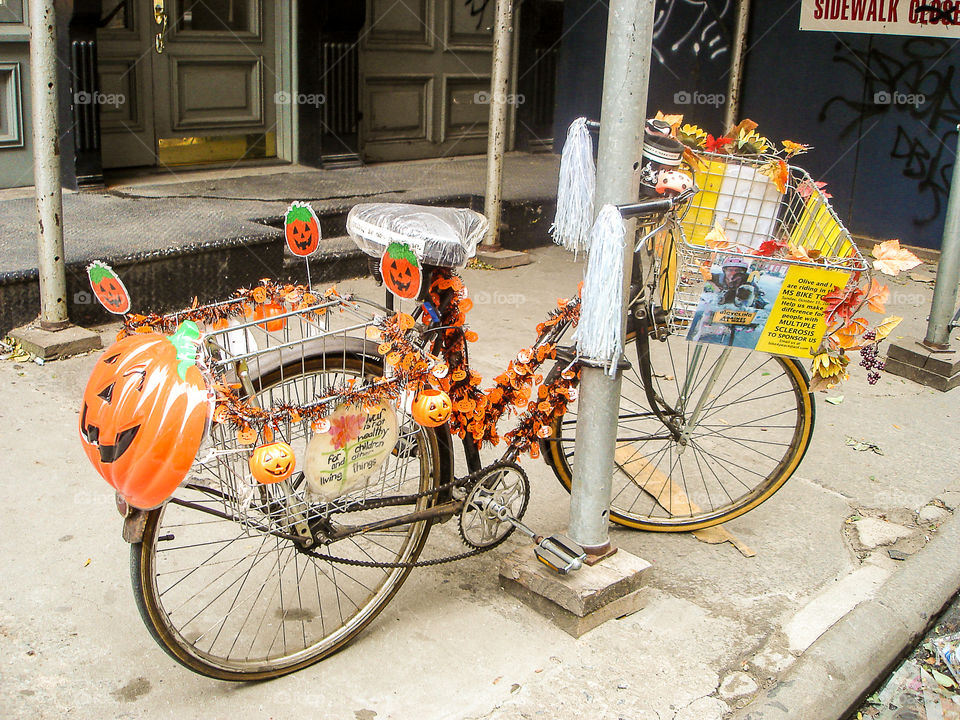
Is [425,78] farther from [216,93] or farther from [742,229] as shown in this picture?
[742,229]

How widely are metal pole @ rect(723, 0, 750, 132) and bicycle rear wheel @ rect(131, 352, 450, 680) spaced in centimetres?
621

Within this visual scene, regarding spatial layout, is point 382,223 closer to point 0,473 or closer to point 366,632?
point 366,632

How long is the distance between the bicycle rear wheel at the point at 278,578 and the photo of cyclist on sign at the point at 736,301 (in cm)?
87

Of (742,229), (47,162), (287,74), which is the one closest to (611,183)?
(742,229)

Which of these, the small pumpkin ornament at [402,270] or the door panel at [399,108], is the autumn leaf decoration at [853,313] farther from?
the door panel at [399,108]

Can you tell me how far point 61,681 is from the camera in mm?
2654

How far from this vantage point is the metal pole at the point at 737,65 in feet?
26.8

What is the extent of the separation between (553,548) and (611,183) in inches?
44.0

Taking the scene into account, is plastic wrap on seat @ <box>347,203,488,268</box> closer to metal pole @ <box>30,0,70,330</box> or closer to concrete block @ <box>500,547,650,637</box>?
concrete block @ <box>500,547,650,637</box>

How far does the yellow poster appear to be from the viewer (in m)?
2.94

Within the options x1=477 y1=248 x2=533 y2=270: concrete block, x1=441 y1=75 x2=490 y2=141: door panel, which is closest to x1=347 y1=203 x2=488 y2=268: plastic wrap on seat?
x1=477 y1=248 x2=533 y2=270: concrete block

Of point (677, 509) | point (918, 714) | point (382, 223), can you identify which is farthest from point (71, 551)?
point (918, 714)

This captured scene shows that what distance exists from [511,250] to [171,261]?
2763 mm

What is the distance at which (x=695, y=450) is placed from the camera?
4.21 m
